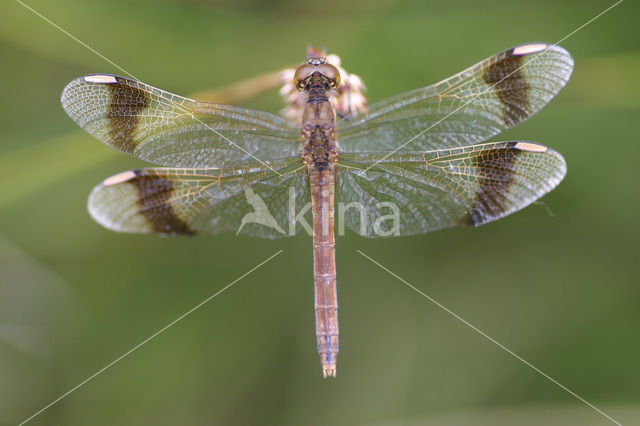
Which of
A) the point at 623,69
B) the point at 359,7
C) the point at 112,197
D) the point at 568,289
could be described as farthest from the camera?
the point at 359,7

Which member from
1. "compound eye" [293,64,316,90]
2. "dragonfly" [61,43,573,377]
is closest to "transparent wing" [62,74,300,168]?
"dragonfly" [61,43,573,377]

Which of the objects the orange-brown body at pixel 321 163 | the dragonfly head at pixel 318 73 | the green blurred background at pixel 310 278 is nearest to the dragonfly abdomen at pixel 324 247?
the orange-brown body at pixel 321 163

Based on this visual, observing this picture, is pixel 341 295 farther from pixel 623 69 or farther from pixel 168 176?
pixel 623 69

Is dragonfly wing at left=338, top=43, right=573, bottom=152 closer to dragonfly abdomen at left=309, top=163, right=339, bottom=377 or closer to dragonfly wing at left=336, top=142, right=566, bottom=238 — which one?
dragonfly wing at left=336, top=142, right=566, bottom=238

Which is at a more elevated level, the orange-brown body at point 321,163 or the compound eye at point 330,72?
the compound eye at point 330,72

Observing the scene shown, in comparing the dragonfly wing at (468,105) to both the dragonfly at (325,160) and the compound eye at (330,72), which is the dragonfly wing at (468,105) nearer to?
the dragonfly at (325,160)

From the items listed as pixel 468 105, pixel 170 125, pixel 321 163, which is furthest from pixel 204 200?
pixel 468 105

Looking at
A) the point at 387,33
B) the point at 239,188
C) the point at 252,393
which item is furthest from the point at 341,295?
the point at 387,33
